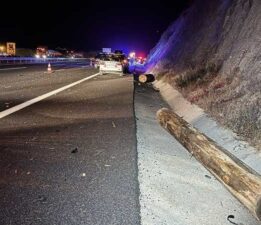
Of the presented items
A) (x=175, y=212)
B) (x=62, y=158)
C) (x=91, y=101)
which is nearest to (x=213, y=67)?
(x=91, y=101)

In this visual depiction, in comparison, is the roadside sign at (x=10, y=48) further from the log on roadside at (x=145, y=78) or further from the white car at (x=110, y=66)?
the log on roadside at (x=145, y=78)

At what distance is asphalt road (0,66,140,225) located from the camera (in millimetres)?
4816

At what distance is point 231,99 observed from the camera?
10.7 m

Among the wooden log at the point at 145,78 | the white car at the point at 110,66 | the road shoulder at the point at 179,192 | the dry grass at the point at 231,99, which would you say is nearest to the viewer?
the road shoulder at the point at 179,192

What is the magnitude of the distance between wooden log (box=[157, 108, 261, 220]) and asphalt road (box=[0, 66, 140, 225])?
1100 mm


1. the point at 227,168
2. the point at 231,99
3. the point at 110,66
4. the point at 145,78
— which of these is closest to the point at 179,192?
the point at 227,168

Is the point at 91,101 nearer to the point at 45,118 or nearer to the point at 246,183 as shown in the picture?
the point at 45,118

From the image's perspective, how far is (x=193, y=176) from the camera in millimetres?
6902

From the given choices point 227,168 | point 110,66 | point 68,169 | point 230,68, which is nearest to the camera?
point 227,168

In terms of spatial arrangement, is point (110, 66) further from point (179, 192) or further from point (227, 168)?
point (179, 192)

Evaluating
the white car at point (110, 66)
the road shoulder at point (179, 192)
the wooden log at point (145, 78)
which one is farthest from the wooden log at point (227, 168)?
the white car at point (110, 66)

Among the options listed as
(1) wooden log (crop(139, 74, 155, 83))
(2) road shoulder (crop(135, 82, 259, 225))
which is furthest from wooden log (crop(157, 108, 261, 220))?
(1) wooden log (crop(139, 74, 155, 83))

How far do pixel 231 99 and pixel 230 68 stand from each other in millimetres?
3007

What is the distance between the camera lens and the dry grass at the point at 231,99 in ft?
27.5
